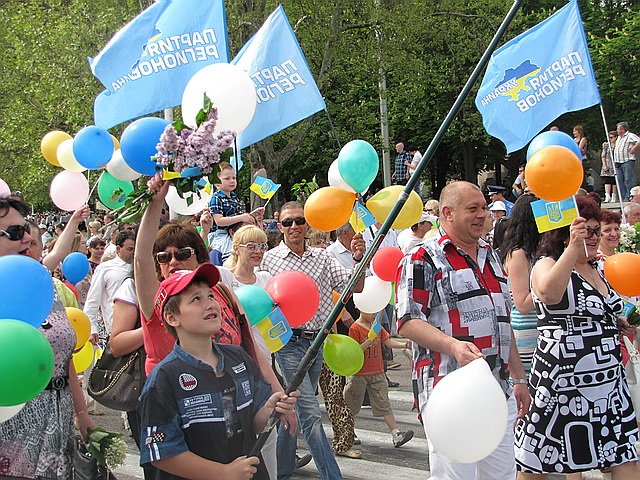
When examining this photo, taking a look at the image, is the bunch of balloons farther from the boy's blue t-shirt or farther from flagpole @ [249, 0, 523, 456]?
the boy's blue t-shirt

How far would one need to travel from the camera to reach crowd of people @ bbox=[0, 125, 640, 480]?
140 inches

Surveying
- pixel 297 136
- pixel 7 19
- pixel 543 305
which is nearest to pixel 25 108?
pixel 7 19


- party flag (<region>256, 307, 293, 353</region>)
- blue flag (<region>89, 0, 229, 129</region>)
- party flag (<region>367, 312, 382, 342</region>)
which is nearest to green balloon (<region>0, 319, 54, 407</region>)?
party flag (<region>256, 307, 293, 353</region>)

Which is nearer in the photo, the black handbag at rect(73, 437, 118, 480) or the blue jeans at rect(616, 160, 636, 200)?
the black handbag at rect(73, 437, 118, 480)

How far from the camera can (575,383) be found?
5211 millimetres

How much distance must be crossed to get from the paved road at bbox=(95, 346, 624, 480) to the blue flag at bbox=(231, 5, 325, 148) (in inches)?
112

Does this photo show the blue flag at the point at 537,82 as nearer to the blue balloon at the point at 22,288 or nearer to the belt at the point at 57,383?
the belt at the point at 57,383

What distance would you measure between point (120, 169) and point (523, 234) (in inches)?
101

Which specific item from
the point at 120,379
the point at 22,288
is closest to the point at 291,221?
the point at 120,379

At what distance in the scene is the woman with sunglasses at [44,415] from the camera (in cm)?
402

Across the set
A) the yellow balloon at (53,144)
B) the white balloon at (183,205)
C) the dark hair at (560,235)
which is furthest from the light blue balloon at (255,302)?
the yellow balloon at (53,144)

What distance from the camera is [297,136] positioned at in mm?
23062

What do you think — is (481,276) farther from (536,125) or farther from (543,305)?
(536,125)

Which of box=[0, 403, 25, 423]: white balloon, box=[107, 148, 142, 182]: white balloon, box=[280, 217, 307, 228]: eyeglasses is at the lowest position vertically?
box=[0, 403, 25, 423]: white balloon
